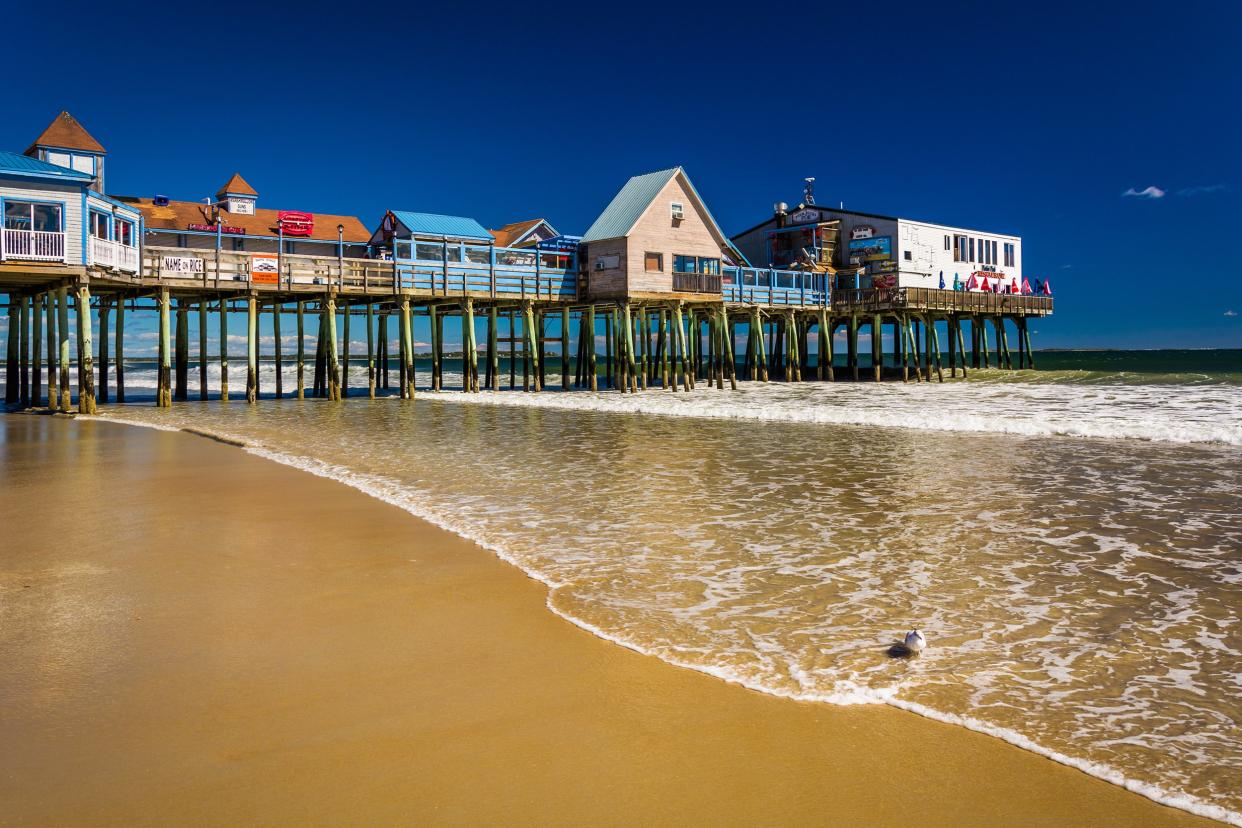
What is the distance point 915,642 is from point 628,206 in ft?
107

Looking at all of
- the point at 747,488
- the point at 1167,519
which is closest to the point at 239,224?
the point at 747,488

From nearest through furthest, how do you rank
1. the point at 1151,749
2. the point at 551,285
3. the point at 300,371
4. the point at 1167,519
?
the point at 1151,749
the point at 1167,519
the point at 300,371
the point at 551,285

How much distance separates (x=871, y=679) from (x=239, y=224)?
42.0 meters

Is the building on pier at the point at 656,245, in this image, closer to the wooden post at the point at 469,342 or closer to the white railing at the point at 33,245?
the wooden post at the point at 469,342

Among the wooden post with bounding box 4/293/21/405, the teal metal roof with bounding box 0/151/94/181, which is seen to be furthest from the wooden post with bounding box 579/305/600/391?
the wooden post with bounding box 4/293/21/405

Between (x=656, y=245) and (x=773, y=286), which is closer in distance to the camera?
(x=656, y=245)

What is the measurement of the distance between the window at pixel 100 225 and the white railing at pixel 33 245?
1316 millimetres

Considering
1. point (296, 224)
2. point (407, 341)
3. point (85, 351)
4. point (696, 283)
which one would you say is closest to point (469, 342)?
point (407, 341)

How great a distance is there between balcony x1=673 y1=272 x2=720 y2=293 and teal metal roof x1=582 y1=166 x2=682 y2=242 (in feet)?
10.2

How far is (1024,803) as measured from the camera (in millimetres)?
3348

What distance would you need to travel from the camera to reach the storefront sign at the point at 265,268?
29312mm

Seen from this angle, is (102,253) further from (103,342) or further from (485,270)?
(485,270)

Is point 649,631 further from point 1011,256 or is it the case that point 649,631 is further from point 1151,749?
point 1011,256

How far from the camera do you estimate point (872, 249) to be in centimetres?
4472
